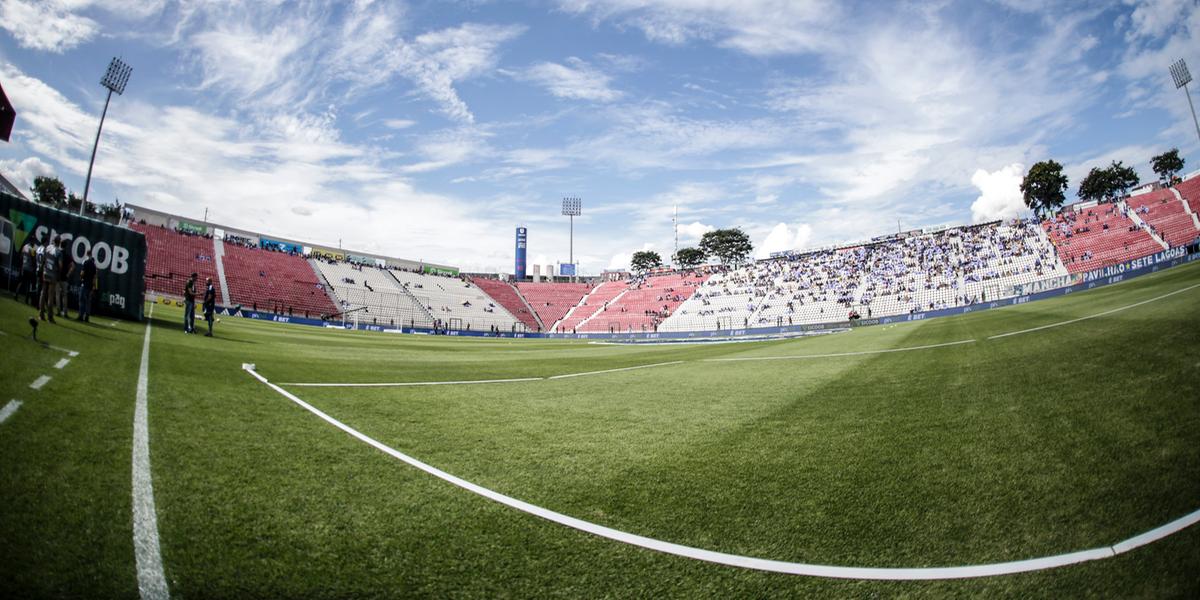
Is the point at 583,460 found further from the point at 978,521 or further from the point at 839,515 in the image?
the point at 978,521

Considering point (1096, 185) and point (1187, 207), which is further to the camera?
point (1096, 185)

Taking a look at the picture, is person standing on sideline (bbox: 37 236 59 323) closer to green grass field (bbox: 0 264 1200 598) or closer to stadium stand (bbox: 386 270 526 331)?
green grass field (bbox: 0 264 1200 598)

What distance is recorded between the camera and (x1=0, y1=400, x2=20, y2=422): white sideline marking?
140 inches

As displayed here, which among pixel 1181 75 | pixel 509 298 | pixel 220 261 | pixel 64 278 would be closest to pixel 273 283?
pixel 220 261

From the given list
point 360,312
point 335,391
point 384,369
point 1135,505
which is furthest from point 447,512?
point 360,312

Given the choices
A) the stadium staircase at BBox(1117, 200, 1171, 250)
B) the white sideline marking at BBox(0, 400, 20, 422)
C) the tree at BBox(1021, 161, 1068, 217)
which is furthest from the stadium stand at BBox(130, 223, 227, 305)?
the tree at BBox(1021, 161, 1068, 217)

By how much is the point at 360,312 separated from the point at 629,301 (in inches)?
1368

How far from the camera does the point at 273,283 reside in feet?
171

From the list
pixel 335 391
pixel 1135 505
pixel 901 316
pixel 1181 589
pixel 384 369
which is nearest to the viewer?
pixel 1181 589

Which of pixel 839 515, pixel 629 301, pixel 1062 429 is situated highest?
pixel 629 301

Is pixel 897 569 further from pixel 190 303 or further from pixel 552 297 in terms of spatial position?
pixel 552 297

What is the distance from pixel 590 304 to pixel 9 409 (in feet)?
226

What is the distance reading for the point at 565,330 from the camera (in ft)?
217

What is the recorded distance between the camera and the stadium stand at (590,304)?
222 ft
